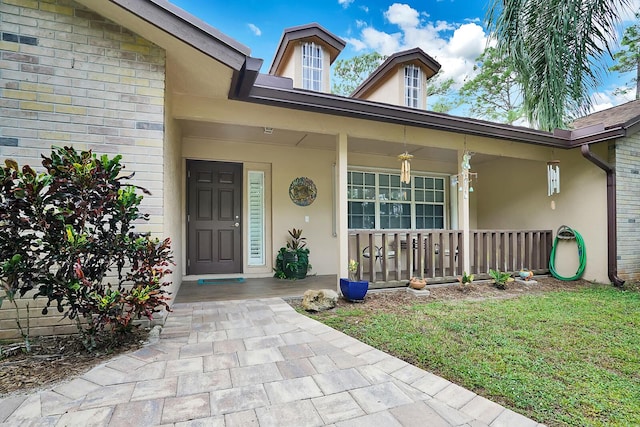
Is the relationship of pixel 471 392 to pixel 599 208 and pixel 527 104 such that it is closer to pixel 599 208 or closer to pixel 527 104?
pixel 599 208

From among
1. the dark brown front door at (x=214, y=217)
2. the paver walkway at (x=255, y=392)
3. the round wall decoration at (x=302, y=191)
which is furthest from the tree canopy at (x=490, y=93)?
the paver walkway at (x=255, y=392)

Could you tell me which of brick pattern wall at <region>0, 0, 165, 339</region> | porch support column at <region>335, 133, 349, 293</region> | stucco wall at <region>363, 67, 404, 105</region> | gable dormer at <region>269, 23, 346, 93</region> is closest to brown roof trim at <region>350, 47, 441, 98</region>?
stucco wall at <region>363, 67, 404, 105</region>

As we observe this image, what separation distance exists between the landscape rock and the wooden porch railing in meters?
0.89

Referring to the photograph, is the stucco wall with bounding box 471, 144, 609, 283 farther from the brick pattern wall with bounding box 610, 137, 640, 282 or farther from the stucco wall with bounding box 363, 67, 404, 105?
the stucco wall with bounding box 363, 67, 404, 105

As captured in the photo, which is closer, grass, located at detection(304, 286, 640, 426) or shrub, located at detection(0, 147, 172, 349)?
grass, located at detection(304, 286, 640, 426)

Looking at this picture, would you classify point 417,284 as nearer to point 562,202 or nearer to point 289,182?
point 289,182

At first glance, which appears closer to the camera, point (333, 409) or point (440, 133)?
point (333, 409)

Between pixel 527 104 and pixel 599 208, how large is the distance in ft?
9.70

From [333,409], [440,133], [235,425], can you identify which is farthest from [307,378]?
[440,133]

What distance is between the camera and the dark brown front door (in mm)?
5543

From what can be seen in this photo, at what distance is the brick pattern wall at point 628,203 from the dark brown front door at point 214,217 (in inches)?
264

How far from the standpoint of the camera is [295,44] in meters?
6.58

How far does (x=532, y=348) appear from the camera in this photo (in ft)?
8.47

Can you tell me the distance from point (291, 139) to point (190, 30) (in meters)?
2.93
